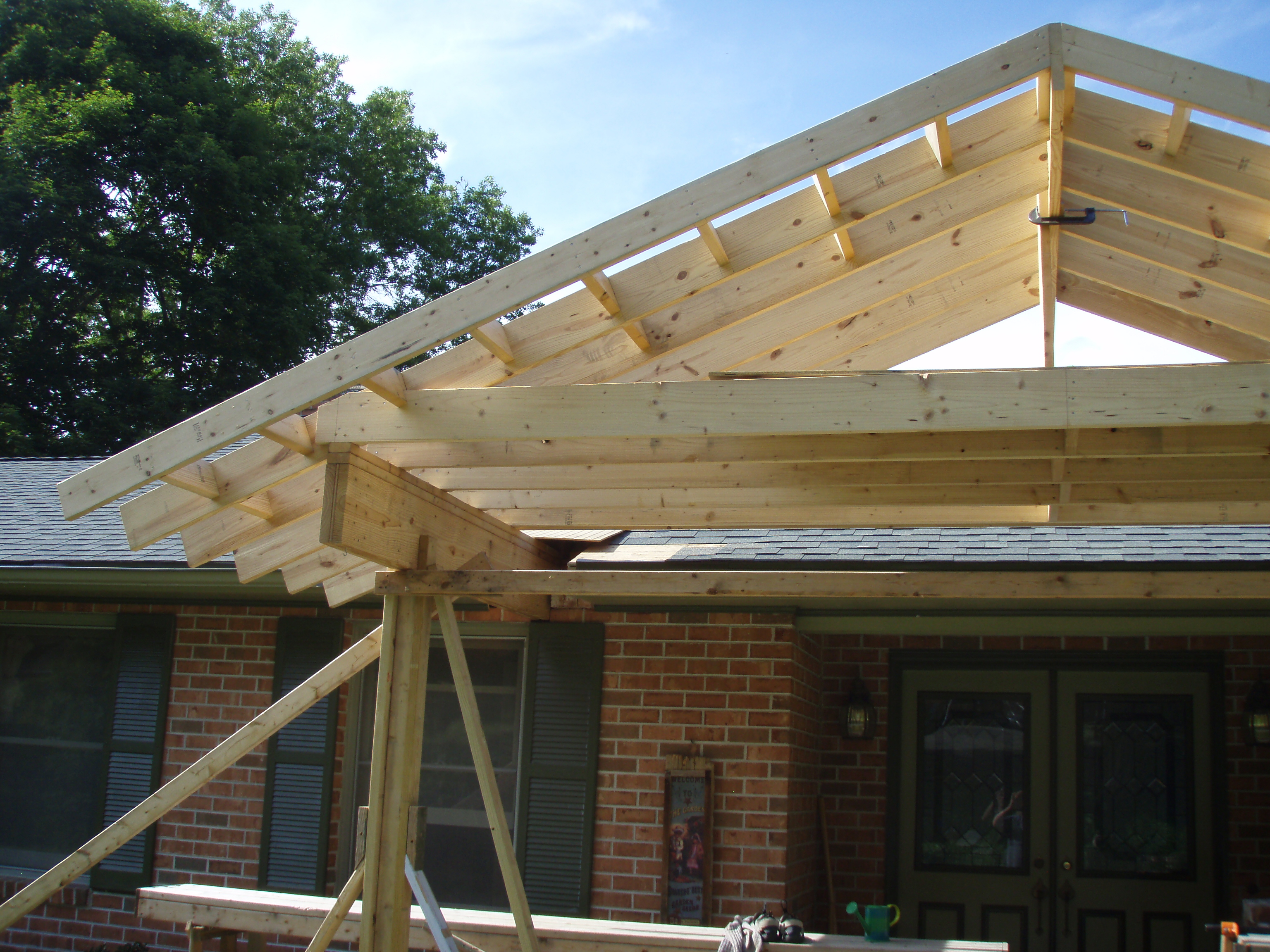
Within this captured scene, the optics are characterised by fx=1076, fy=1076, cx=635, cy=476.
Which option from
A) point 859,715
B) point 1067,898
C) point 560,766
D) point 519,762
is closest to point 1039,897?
point 1067,898

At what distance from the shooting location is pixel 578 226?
11.4ft

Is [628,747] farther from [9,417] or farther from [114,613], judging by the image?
[9,417]

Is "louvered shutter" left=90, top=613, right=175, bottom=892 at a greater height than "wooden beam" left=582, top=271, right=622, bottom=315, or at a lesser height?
lesser

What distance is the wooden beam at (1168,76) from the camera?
3242 millimetres

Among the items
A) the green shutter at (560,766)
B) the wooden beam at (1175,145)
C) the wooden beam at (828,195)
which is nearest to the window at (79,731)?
the green shutter at (560,766)

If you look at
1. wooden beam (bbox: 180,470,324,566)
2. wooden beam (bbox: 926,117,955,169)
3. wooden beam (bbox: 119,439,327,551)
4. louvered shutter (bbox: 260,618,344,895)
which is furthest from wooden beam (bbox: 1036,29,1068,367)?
louvered shutter (bbox: 260,618,344,895)

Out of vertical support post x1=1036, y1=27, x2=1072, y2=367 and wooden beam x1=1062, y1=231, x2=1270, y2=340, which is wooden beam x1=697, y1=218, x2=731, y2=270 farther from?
wooden beam x1=1062, y1=231, x2=1270, y2=340

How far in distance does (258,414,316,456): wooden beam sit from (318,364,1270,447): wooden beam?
0.50ft

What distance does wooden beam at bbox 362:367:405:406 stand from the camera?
3.71m

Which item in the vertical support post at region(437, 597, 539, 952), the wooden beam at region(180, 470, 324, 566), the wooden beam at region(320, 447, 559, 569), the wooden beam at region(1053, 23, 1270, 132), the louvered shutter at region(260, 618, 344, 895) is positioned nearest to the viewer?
the wooden beam at region(1053, 23, 1270, 132)

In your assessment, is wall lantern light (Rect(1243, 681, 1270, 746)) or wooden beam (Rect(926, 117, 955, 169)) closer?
wooden beam (Rect(926, 117, 955, 169))

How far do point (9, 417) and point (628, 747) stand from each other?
18409 mm

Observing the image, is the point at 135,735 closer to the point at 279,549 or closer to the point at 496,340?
the point at 279,549

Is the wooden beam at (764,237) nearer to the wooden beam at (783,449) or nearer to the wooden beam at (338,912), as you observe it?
the wooden beam at (783,449)
